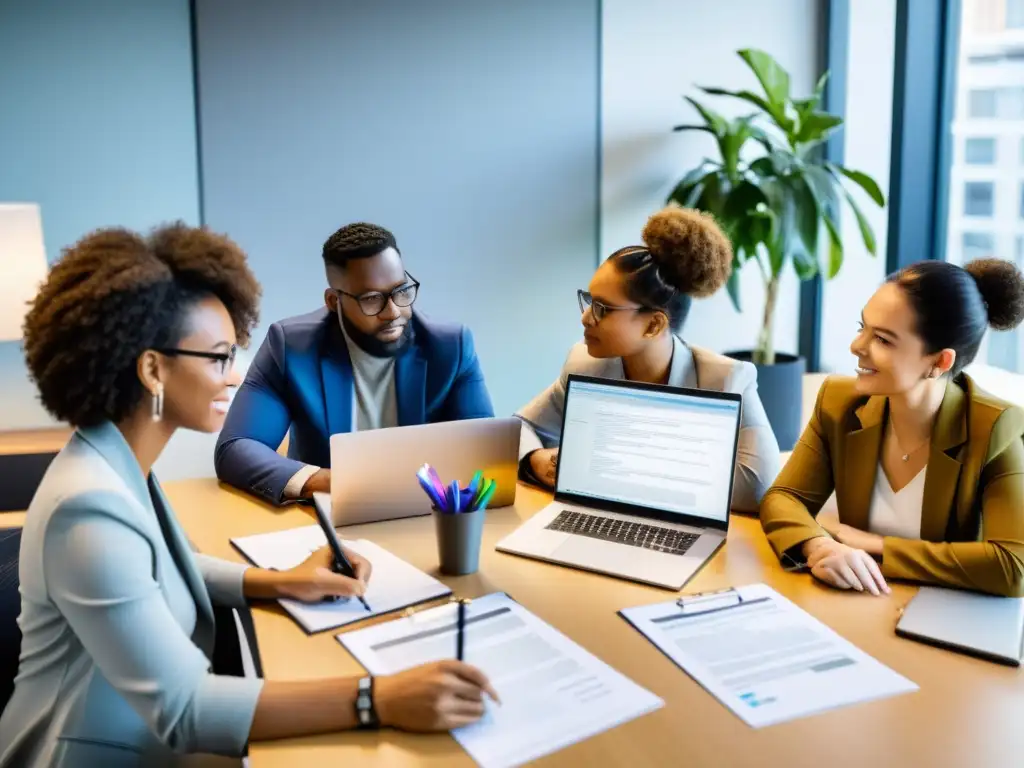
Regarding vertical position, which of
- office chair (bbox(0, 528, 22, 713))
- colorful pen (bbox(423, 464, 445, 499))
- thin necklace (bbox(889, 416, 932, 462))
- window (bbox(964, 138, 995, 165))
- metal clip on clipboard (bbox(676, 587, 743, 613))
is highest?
window (bbox(964, 138, 995, 165))

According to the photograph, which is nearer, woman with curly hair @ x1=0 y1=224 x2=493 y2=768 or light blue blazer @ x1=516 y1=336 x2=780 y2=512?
woman with curly hair @ x1=0 y1=224 x2=493 y2=768

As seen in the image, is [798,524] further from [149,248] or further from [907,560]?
[149,248]

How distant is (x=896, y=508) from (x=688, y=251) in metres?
0.67

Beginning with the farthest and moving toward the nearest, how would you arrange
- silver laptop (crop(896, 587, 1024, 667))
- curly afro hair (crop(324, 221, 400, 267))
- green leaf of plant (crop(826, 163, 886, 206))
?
green leaf of plant (crop(826, 163, 886, 206)) → curly afro hair (crop(324, 221, 400, 267)) → silver laptop (crop(896, 587, 1024, 667))

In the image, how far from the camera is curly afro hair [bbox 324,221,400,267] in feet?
6.93

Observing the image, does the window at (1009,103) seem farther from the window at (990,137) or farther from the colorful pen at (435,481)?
the colorful pen at (435,481)

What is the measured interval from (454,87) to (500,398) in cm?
119

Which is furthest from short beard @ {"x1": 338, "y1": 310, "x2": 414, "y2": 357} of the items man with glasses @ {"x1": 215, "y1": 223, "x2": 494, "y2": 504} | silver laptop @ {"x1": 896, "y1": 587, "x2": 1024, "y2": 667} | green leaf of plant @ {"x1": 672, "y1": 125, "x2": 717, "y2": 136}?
green leaf of plant @ {"x1": 672, "y1": 125, "x2": 717, "y2": 136}

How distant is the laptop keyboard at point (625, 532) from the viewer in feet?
5.45

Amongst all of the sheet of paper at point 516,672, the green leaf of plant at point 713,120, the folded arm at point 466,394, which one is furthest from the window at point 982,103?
the sheet of paper at point 516,672

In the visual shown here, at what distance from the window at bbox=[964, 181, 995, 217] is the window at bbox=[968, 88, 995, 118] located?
0.25 m

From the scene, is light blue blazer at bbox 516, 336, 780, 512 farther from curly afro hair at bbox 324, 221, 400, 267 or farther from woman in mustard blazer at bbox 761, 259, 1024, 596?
curly afro hair at bbox 324, 221, 400, 267

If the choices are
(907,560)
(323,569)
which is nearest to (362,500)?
(323,569)

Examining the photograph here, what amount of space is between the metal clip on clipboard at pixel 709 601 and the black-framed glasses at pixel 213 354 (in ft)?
2.34
